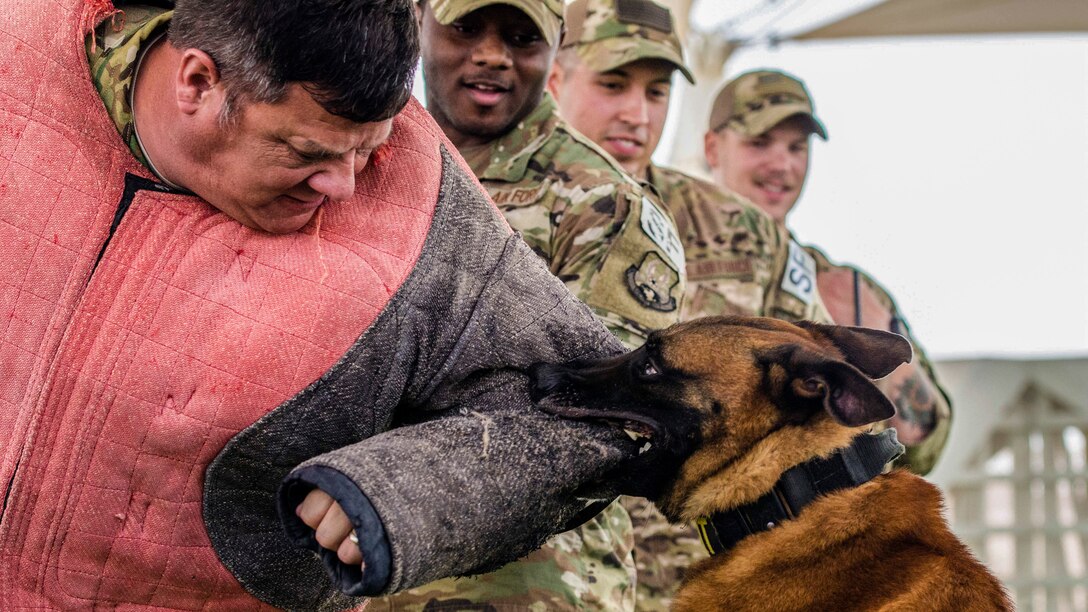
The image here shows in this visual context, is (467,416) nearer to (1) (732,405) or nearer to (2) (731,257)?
(1) (732,405)

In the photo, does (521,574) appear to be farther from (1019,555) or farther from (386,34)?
(1019,555)

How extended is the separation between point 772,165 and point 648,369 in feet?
10.8

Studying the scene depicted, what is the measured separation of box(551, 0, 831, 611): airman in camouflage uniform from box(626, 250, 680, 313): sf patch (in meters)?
1.41

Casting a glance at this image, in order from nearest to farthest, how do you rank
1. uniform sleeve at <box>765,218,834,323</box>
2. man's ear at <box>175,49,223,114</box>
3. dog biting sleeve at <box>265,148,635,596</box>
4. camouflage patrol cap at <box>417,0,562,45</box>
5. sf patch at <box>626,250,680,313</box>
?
1. dog biting sleeve at <box>265,148,635,596</box>
2. man's ear at <box>175,49,223,114</box>
3. sf patch at <box>626,250,680,313</box>
4. camouflage patrol cap at <box>417,0,562,45</box>
5. uniform sleeve at <box>765,218,834,323</box>

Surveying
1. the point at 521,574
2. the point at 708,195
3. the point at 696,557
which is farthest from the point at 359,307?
the point at 708,195

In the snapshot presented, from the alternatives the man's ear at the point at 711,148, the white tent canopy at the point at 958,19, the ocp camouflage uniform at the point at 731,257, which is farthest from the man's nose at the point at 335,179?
the white tent canopy at the point at 958,19

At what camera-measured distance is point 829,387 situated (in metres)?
2.83

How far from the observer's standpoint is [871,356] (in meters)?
3.14

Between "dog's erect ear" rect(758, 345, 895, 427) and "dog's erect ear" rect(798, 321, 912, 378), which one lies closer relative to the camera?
"dog's erect ear" rect(758, 345, 895, 427)

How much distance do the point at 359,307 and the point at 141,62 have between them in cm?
61

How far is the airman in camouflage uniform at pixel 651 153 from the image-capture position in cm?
474

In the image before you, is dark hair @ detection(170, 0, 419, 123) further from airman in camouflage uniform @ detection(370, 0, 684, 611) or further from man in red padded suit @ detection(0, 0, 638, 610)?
airman in camouflage uniform @ detection(370, 0, 684, 611)

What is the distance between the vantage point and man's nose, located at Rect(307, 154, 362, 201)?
2.12 meters

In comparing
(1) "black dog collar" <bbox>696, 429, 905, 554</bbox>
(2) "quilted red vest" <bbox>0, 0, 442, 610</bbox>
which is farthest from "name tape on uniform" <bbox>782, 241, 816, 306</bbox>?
(2) "quilted red vest" <bbox>0, 0, 442, 610</bbox>
